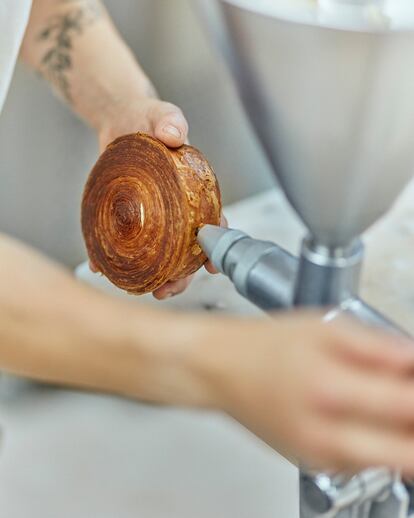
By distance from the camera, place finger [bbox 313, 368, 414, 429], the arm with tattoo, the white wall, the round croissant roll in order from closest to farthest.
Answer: finger [bbox 313, 368, 414, 429], the round croissant roll, the arm with tattoo, the white wall

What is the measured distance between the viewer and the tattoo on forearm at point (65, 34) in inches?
32.4

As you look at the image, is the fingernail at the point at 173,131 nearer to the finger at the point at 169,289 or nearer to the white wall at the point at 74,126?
the finger at the point at 169,289

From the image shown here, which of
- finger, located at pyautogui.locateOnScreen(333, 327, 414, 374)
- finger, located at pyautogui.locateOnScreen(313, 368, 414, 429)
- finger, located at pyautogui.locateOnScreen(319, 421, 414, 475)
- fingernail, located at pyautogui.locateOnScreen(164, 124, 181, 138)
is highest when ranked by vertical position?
finger, located at pyautogui.locateOnScreen(333, 327, 414, 374)

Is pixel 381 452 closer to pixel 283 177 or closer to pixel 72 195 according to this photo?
pixel 283 177

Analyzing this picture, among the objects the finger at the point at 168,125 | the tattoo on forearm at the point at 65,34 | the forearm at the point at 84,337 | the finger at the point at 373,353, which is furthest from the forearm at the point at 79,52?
the finger at the point at 373,353

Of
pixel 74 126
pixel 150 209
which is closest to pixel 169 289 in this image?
pixel 150 209

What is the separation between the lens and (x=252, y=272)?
437 millimetres

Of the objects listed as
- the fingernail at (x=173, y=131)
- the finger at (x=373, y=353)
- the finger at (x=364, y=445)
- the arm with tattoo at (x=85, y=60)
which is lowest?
the arm with tattoo at (x=85, y=60)

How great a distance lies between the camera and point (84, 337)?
35cm

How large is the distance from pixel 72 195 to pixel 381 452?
708 millimetres

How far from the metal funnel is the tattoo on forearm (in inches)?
18.4

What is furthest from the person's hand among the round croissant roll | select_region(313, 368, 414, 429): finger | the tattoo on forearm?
the tattoo on forearm

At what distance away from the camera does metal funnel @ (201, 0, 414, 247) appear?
34 cm

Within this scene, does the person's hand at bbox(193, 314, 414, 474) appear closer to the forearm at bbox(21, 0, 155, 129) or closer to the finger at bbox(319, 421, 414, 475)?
the finger at bbox(319, 421, 414, 475)
